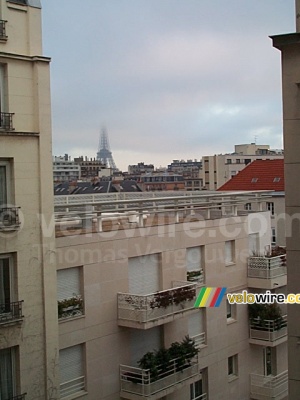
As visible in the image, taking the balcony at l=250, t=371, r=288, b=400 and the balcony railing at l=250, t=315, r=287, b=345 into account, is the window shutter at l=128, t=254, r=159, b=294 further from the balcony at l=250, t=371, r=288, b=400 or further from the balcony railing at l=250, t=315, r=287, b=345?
the balcony at l=250, t=371, r=288, b=400

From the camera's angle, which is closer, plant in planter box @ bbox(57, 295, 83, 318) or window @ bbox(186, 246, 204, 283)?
plant in planter box @ bbox(57, 295, 83, 318)

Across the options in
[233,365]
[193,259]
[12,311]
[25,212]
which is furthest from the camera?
[233,365]

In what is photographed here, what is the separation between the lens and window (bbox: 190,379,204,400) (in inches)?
700

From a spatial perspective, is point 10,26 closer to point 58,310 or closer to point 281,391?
point 58,310

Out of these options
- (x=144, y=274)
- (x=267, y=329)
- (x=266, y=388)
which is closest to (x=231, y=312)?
(x=267, y=329)

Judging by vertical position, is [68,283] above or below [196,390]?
above

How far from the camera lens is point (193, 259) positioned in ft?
59.0

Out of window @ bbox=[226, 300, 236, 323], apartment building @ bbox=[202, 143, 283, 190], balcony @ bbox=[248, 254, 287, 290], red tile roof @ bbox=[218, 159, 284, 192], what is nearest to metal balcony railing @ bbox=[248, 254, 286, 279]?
balcony @ bbox=[248, 254, 287, 290]

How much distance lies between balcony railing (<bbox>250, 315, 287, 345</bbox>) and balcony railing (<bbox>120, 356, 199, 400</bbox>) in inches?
178

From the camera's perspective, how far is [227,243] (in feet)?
64.1

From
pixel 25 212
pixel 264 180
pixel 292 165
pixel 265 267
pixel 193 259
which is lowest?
pixel 265 267

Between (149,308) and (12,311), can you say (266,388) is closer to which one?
(149,308)

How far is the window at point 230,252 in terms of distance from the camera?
19516 millimetres

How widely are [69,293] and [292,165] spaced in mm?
7039
